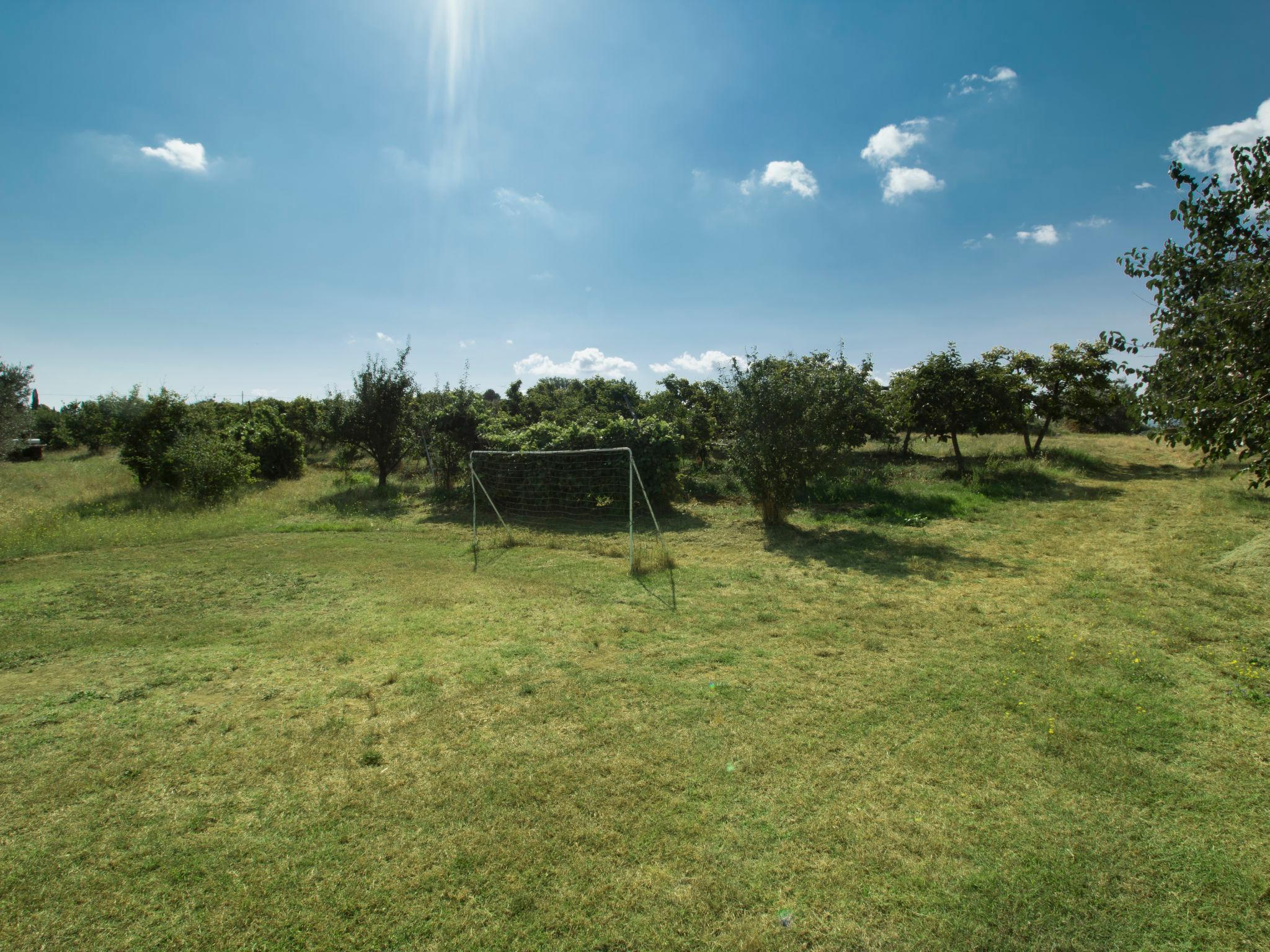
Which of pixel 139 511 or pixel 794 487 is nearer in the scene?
pixel 794 487

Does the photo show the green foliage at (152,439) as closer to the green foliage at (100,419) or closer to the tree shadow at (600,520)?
the green foliage at (100,419)

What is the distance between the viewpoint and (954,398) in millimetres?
16703

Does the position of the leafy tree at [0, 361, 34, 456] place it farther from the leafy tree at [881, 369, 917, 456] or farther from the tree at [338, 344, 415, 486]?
the leafy tree at [881, 369, 917, 456]

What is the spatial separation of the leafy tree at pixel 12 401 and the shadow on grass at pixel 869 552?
80.9ft

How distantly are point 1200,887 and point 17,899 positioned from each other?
5760mm

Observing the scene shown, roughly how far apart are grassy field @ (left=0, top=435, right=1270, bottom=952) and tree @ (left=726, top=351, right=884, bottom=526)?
343cm

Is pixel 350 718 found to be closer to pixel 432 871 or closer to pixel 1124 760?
pixel 432 871

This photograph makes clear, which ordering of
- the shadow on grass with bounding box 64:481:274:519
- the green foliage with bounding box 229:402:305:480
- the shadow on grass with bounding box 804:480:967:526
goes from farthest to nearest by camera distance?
the green foliage with bounding box 229:402:305:480 → the shadow on grass with bounding box 64:481:274:519 → the shadow on grass with bounding box 804:480:967:526

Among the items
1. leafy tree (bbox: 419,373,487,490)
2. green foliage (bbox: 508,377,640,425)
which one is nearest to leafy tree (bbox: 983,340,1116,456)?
green foliage (bbox: 508,377,640,425)

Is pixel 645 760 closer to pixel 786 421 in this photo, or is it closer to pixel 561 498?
pixel 786 421

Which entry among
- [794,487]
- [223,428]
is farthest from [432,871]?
[223,428]

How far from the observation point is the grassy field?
8.52 ft

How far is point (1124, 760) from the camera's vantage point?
3.69 meters

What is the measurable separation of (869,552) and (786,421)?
3.23 meters
